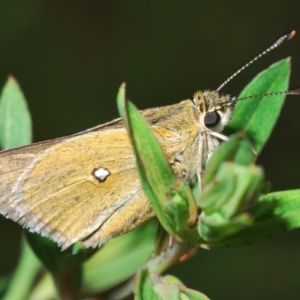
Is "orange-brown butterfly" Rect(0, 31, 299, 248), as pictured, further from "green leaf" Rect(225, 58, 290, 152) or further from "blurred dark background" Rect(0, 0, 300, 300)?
"blurred dark background" Rect(0, 0, 300, 300)

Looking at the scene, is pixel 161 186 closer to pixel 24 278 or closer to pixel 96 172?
pixel 96 172

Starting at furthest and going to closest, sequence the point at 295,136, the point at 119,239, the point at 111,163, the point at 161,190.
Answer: the point at 295,136, the point at 119,239, the point at 111,163, the point at 161,190

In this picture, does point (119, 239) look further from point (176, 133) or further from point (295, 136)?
point (295, 136)

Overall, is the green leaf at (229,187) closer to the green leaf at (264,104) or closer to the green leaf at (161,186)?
the green leaf at (161,186)

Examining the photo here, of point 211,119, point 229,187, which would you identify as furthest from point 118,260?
point 229,187

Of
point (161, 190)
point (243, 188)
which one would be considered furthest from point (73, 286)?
point (243, 188)

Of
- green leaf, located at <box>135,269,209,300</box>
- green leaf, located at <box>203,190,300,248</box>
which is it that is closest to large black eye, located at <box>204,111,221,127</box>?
green leaf, located at <box>203,190,300,248</box>
